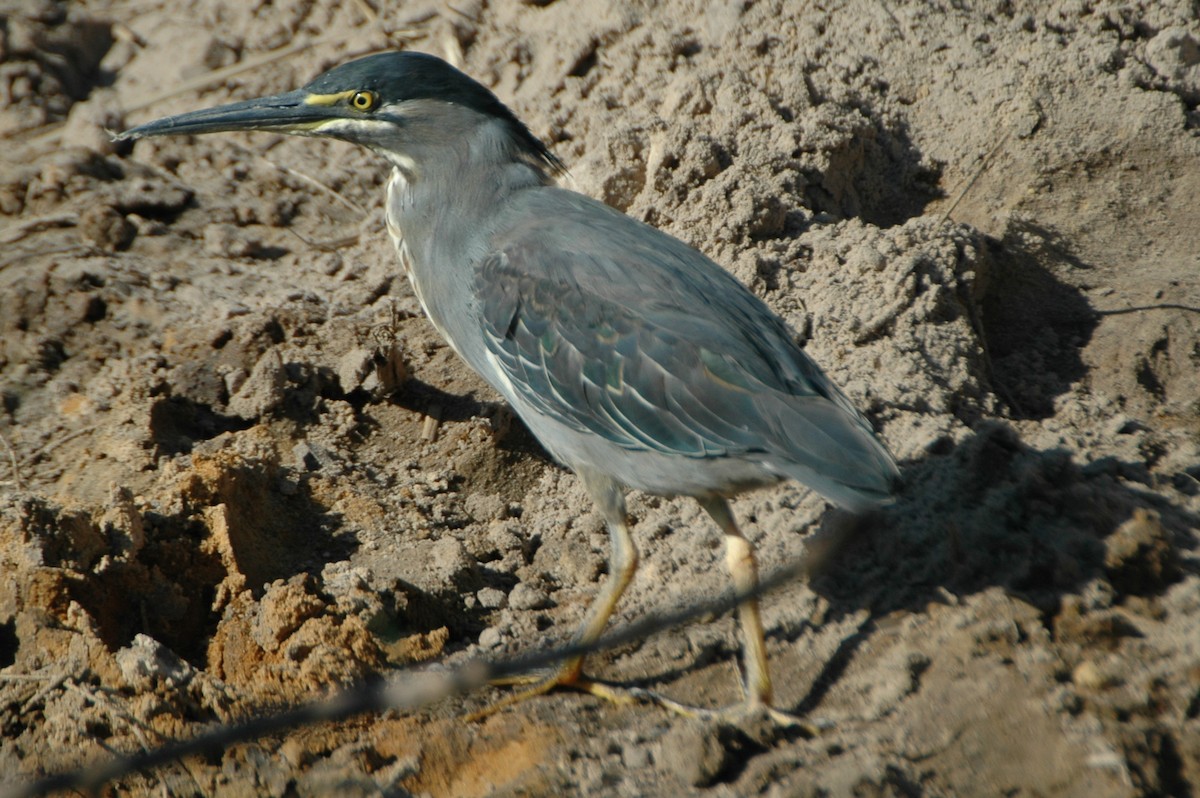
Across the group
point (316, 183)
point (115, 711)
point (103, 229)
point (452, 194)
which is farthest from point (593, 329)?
point (103, 229)

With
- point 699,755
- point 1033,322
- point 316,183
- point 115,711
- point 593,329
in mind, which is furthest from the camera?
point 316,183

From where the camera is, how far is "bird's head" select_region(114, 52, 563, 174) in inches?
139

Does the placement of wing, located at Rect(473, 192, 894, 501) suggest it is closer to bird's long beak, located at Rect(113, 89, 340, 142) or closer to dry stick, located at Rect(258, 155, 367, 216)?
bird's long beak, located at Rect(113, 89, 340, 142)

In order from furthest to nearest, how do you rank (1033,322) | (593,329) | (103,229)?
(103,229), (1033,322), (593,329)

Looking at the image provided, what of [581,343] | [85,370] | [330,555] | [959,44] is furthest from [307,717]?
[959,44]

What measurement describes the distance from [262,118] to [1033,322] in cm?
298

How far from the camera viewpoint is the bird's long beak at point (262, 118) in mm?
3545

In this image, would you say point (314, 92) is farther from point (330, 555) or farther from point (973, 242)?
point (973, 242)

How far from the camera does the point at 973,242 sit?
407cm

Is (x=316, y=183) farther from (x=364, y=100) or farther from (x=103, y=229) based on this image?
(x=364, y=100)

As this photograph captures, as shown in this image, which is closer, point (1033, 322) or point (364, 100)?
point (364, 100)

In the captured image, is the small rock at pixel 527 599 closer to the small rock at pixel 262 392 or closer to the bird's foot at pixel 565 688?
the bird's foot at pixel 565 688

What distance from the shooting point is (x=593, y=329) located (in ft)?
10.2

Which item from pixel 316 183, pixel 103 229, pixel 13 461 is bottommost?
pixel 13 461
